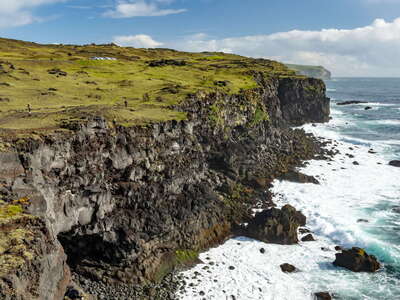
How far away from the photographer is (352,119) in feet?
371

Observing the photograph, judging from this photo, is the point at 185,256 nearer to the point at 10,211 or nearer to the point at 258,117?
the point at 10,211

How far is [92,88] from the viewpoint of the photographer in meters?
57.5

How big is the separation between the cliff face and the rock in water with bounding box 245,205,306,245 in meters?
2.70

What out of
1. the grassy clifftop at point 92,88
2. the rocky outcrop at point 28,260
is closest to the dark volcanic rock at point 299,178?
the grassy clifftop at point 92,88

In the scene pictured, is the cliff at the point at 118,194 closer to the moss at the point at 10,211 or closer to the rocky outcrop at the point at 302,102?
the moss at the point at 10,211

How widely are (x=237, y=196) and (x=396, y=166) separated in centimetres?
3757

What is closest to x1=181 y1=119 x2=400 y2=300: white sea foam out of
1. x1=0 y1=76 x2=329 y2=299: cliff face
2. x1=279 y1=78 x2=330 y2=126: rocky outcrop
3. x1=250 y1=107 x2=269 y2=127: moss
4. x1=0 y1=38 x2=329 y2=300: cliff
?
x1=0 y1=38 x2=329 y2=300: cliff

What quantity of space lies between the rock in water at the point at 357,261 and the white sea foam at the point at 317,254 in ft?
2.17

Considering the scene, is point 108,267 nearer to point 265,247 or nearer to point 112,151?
point 112,151

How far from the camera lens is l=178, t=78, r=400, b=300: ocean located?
101ft

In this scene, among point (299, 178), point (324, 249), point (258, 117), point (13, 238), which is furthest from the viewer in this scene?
point (258, 117)

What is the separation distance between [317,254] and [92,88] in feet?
145

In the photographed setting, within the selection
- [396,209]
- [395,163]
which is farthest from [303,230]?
[395,163]

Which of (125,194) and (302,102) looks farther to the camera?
(302,102)
